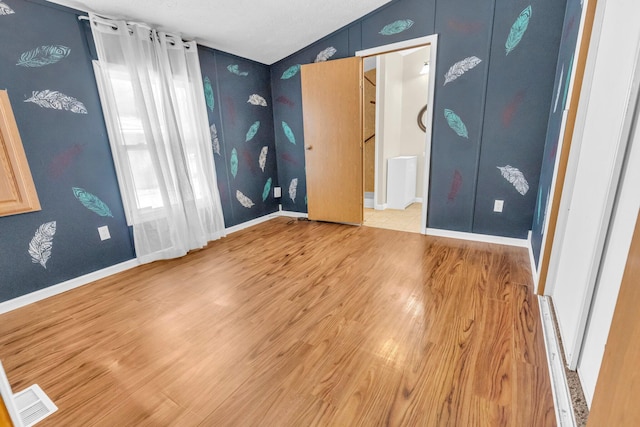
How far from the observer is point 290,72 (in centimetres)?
364

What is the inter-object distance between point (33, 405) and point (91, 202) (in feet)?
5.06

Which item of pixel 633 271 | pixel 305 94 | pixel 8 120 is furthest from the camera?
pixel 305 94

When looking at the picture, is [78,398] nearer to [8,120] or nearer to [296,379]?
[296,379]

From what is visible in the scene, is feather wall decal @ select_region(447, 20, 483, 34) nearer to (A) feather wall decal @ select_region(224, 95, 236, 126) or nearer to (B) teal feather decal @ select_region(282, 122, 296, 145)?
(B) teal feather decal @ select_region(282, 122, 296, 145)

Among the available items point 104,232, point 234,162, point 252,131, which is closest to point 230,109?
point 252,131

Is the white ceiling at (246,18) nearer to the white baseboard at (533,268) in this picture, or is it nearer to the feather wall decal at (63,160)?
the feather wall decal at (63,160)

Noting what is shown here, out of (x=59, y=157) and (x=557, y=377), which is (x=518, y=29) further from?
(x=59, y=157)

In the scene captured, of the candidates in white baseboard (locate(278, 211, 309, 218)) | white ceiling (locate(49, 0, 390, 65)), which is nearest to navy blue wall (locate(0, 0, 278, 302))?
white ceiling (locate(49, 0, 390, 65))

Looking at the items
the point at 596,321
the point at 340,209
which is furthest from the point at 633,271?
the point at 340,209

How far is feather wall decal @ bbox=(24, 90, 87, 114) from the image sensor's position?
1.95 meters

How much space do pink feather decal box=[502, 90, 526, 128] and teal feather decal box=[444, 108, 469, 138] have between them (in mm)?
321

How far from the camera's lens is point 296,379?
127 centimetres

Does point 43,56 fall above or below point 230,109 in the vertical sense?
above

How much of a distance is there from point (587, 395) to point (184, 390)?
1.59m
